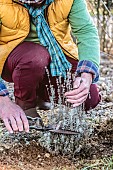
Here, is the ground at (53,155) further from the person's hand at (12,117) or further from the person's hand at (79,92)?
the person's hand at (79,92)

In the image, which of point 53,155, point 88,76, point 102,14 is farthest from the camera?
point 102,14

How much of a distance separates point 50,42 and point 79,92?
0.48m

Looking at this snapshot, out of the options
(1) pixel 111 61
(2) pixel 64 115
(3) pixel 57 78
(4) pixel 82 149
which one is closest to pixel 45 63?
(3) pixel 57 78

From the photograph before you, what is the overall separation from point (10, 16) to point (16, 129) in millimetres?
644

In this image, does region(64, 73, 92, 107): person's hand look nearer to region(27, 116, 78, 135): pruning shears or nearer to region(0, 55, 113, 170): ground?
region(27, 116, 78, 135): pruning shears

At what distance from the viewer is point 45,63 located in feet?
8.21

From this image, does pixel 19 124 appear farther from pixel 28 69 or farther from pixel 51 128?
pixel 28 69

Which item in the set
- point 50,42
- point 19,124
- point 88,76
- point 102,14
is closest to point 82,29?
point 50,42

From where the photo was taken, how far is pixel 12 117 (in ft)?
7.00

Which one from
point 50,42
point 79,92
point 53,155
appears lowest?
point 53,155

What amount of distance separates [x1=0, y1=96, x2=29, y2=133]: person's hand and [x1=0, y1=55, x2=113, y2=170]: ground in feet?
0.86

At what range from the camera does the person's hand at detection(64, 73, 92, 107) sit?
2.12 meters

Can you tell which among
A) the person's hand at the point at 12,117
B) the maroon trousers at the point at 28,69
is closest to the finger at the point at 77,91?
the person's hand at the point at 12,117

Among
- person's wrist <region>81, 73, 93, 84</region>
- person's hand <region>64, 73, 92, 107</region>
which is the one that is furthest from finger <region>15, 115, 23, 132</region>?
person's wrist <region>81, 73, 93, 84</region>
